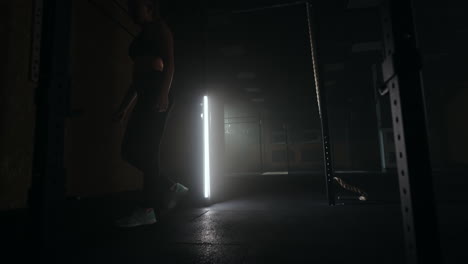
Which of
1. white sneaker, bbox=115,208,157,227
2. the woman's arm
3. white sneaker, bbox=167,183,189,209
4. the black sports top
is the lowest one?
white sneaker, bbox=115,208,157,227

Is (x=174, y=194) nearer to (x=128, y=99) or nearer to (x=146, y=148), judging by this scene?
(x=146, y=148)

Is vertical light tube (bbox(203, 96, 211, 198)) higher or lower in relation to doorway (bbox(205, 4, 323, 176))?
lower

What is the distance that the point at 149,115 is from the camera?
1851 millimetres

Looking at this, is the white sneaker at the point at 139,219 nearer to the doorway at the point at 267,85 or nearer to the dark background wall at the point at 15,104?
the dark background wall at the point at 15,104

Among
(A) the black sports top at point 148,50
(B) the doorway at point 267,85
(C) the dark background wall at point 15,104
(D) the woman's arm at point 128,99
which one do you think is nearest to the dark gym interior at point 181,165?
(C) the dark background wall at point 15,104

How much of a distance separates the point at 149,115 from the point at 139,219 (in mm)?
782

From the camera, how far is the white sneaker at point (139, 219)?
176 centimetres

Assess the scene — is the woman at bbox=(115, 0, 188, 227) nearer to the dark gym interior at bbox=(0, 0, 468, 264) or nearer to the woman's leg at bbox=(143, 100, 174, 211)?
the woman's leg at bbox=(143, 100, 174, 211)

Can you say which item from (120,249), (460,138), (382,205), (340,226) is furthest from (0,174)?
(460,138)

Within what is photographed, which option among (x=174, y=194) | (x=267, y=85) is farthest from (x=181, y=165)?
(x=267, y=85)

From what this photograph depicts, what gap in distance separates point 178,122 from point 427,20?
244 inches

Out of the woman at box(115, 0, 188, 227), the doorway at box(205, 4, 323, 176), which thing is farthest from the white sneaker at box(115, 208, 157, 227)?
the doorway at box(205, 4, 323, 176)

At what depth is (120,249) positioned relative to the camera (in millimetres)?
1312

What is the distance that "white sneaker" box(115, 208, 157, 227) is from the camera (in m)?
1.76
